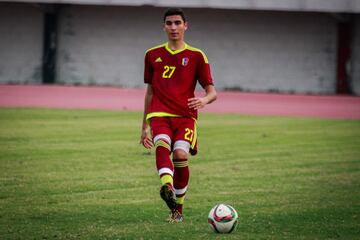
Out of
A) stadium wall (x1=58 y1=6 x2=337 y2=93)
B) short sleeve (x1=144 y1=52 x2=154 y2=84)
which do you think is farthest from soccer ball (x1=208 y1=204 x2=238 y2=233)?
stadium wall (x1=58 y1=6 x2=337 y2=93)

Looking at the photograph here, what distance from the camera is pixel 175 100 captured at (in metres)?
8.59

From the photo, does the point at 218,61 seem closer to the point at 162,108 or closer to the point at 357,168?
the point at 357,168

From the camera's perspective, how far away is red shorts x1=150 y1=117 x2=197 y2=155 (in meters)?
8.57

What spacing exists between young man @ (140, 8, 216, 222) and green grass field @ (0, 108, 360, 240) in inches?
24.0

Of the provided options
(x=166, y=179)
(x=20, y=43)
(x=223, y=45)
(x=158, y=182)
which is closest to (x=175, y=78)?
(x=166, y=179)

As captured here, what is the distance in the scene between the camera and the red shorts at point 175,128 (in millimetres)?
8570

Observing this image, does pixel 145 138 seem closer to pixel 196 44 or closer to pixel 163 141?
pixel 163 141

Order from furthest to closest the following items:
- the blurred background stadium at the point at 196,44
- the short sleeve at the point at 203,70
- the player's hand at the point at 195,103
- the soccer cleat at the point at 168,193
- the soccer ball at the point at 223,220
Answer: the blurred background stadium at the point at 196,44, the short sleeve at the point at 203,70, the player's hand at the point at 195,103, the soccer cleat at the point at 168,193, the soccer ball at the point at 223,220

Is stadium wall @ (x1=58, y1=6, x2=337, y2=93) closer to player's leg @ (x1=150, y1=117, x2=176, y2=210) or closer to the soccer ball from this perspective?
player's leg @ (x1=150, y1=117, x2=176, y2=210)

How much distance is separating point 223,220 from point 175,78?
161 centimetres

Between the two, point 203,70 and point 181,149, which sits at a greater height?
point 203,70

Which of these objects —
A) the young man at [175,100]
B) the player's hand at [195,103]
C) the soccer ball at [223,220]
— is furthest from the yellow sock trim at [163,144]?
the soccer ball at [223,220]

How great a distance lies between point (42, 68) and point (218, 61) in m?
8.29

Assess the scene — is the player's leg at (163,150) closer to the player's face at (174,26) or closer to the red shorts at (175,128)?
the red shorts at (175,128)
